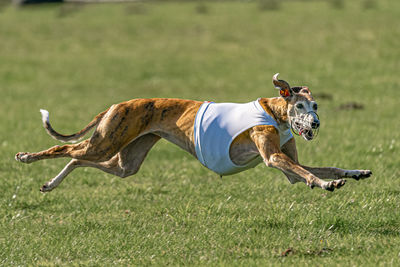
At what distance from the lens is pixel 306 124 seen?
260 inches

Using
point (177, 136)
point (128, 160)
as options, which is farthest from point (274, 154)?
point (128, 160)

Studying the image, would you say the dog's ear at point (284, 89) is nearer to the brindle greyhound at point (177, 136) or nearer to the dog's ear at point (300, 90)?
the brindle greyhound at point (177, 136)

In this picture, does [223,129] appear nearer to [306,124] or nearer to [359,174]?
[306,124]

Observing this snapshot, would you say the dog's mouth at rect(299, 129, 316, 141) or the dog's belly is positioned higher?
the dog's mouth at rect(299, 129, 316, 141)

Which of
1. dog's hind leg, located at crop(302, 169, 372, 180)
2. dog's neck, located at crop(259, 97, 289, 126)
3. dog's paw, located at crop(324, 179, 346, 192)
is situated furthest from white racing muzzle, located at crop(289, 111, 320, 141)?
dog's paw, located at crop(324, 179, 346, 192)

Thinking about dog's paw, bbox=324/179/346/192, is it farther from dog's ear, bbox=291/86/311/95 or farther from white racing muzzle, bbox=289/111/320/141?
dog's ear, bbox=291/86/311/95

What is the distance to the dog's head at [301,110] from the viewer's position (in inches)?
261

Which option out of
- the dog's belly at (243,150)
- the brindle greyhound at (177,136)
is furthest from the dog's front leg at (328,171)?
the dog's belly at (243,150)

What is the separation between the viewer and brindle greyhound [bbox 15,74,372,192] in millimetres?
6707

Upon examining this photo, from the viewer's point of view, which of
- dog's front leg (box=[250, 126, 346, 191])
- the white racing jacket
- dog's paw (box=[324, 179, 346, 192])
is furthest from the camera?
the white racing jacket

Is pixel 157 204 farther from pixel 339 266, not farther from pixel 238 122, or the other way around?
pixel 339 266

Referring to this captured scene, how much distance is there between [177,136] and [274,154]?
48.8 inches

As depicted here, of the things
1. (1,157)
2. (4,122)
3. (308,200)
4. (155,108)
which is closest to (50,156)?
(155,108)

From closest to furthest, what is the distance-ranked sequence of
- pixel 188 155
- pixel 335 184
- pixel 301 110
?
pixel 335 184, pixel 301 110, pixel 188 155
